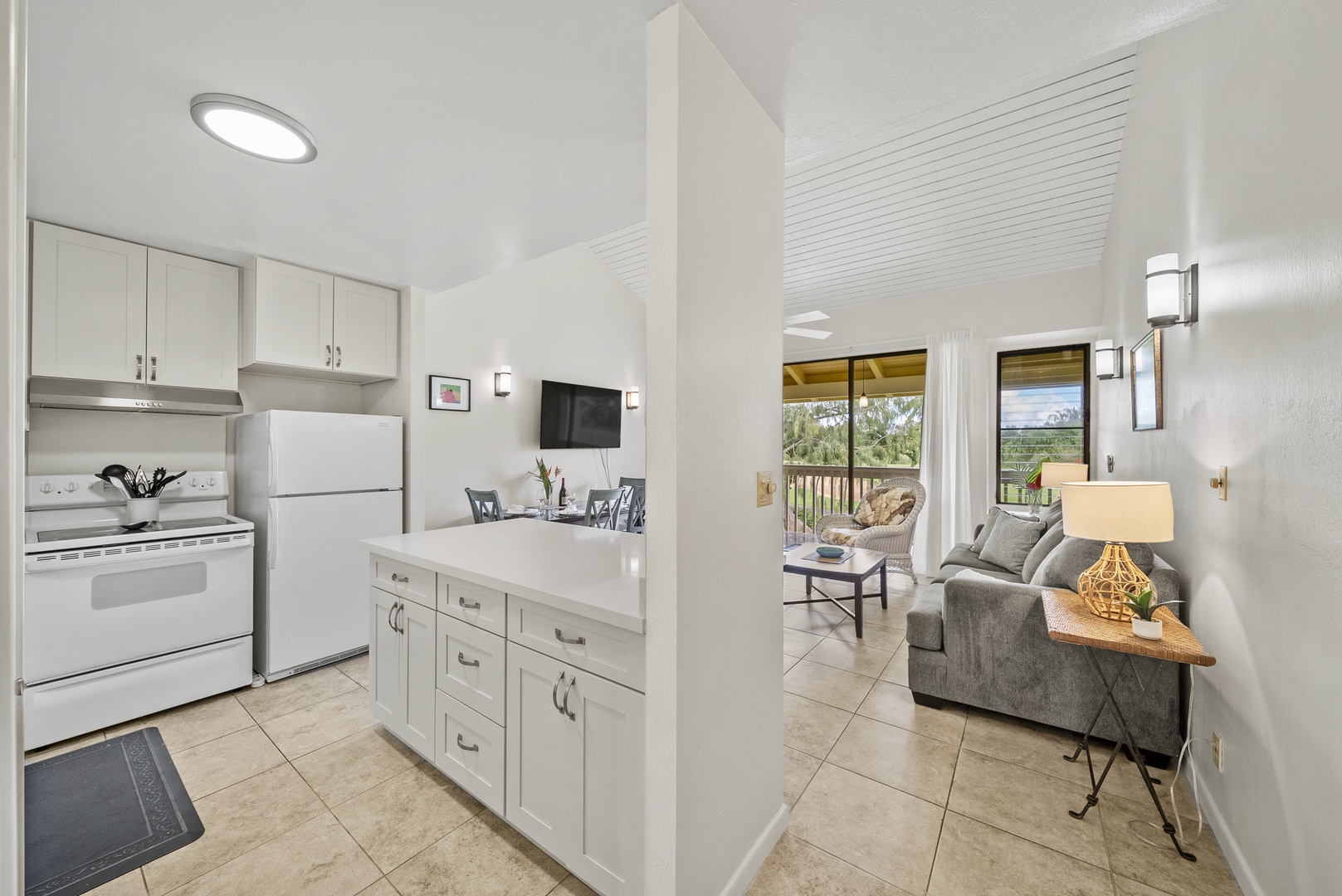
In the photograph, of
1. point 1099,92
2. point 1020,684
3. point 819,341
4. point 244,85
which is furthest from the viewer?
point 819,341

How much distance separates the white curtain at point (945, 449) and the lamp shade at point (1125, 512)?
10.9 ft

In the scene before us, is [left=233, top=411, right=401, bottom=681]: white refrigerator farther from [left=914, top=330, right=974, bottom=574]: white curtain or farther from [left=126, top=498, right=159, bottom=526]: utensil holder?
[left=914, top=330, right=974, bottom=574]: white curtain

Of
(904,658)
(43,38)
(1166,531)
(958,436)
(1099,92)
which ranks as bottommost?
(904,658)

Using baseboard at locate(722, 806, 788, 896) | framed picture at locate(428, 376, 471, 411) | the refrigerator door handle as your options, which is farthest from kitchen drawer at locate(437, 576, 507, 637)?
framed picture at locate(428, 376, 471, 411)

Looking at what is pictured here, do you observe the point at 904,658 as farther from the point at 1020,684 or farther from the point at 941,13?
the point at 941,13

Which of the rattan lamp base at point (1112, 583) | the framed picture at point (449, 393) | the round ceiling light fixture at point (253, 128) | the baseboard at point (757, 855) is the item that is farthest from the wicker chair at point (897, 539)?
the round ceiling light fixture at point (253, 128)

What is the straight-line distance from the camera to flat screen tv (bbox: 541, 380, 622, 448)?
17.3ft

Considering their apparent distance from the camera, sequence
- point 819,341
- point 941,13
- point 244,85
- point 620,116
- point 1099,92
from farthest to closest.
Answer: point 819,341
point 1099,92
point 620,116
point 244,85
point 941,13

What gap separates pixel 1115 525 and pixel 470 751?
2.43m

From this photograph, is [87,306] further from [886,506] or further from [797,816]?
[886,506]

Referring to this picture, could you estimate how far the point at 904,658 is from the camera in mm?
3217

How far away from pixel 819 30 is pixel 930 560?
15.9 feet

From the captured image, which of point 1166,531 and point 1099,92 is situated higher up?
point 1099,92

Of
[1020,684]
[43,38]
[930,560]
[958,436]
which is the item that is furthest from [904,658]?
[43,38]
